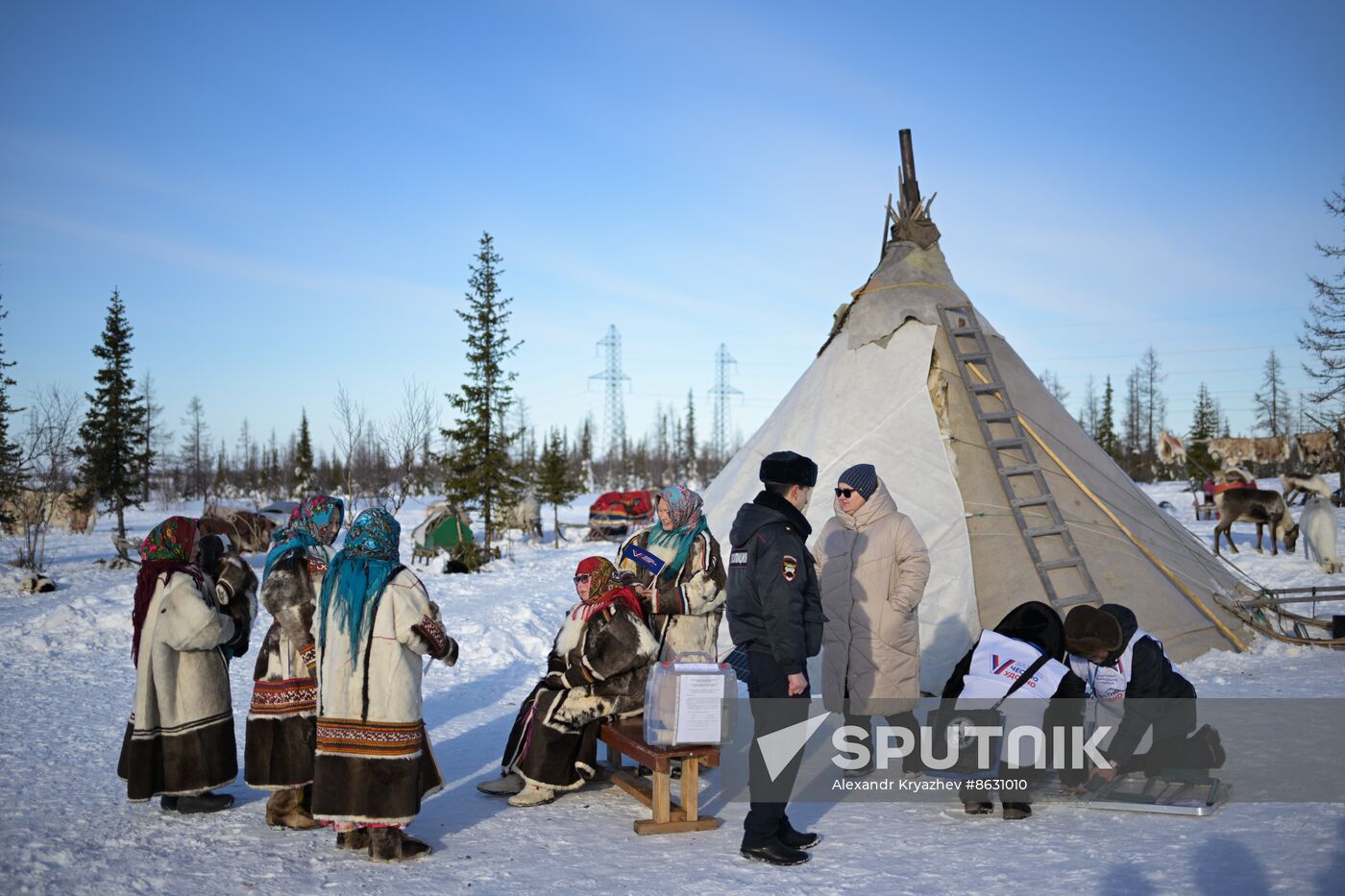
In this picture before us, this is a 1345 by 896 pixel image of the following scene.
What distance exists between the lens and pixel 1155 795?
4719 mm

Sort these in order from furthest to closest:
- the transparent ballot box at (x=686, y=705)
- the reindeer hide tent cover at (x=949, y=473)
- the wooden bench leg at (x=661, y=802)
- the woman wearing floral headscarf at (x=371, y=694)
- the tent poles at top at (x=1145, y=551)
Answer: the tent poles at top at (x=1145, y=551), the reindeer hide tent cover at (x=949, y=473), the wooden bench leg at (x=661, y=802), the transparent ballot box at (x=686, y=705), the woman wearing floral headscarf at (x=371, y=694)

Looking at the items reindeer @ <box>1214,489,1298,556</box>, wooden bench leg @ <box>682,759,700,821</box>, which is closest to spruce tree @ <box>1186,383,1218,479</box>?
reindeer @ <box>1214,489,1298,556</box>

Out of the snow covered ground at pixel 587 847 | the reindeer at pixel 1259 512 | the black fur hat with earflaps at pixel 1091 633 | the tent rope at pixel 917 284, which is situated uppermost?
the tent rope at pixel 917 284

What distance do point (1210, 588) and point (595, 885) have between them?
7196mm

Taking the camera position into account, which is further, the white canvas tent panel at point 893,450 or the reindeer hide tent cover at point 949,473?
the reindeer hide tent cover at point 949,473

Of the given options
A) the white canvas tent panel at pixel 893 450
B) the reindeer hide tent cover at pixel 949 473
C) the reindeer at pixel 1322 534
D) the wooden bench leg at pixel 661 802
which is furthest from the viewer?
the reindeer at pixel 1322 534

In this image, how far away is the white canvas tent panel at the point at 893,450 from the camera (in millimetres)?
7816

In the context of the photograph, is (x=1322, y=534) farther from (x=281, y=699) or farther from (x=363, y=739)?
(x=281, y=699)

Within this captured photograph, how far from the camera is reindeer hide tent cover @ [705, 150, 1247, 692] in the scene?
26.1 feet

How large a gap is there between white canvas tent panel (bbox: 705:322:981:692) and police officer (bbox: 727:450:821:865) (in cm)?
354

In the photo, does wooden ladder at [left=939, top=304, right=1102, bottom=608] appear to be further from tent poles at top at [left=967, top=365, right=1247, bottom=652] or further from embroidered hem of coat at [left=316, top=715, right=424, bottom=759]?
embroidered hem of coat at [left=316, top=715, right=424, bottom=759]

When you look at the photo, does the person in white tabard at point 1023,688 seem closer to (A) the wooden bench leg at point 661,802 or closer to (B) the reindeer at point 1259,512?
(A) the wooden bench leg at point 661,802

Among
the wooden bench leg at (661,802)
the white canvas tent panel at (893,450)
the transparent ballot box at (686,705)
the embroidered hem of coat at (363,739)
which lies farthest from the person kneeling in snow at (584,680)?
the white canvas tent panel at (893,450)

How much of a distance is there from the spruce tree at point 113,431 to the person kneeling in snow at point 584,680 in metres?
26.2
